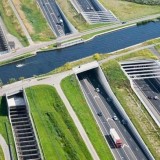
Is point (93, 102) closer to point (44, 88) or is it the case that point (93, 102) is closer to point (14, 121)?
point (44, 88)

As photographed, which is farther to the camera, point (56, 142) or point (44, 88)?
point (44, 88)

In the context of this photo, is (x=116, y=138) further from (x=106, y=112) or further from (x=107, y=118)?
(x=106, y=112)

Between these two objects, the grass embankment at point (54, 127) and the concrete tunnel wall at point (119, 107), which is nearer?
the grass embankment at point (54, 127)

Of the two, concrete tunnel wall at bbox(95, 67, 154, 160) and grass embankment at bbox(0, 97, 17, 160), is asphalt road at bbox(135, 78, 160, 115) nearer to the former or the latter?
concrete tunnel wall at bbox(95, 67, 154, 160)

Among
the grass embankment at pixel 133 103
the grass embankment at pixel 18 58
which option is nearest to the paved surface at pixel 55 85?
the grass embankment at pixel 133 103

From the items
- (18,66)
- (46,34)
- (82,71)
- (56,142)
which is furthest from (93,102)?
(46,34)

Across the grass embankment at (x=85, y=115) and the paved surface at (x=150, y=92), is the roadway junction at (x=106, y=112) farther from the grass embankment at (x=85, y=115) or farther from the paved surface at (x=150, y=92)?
the paved surface at (x=150, y=92)
